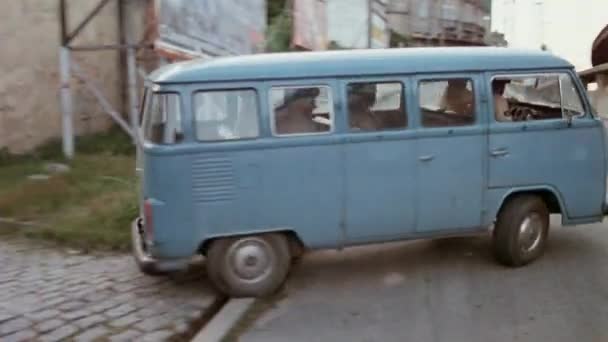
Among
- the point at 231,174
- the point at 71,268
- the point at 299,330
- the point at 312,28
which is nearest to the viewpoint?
the point at 299,330

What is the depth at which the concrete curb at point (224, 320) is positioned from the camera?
5.16 metres

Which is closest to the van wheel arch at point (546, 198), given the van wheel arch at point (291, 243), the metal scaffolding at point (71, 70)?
the van wheel arch at point (291, 243)

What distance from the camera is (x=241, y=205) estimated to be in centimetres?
577

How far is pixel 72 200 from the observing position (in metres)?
8.63

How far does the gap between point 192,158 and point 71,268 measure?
2.00 metres

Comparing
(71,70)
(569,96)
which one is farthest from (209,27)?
(569,96)

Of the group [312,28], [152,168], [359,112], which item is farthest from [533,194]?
[312,28]

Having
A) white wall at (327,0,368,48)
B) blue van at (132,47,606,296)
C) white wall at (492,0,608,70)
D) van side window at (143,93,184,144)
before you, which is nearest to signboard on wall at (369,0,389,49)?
white wall at (327,0,368,48)

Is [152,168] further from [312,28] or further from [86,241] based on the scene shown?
[312,28]

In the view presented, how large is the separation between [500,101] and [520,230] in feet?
4.00

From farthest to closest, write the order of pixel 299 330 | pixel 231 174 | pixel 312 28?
pixel 312 28 < pixel 231 174 < pixel 299 330

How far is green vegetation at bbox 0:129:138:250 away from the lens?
24.8 ft

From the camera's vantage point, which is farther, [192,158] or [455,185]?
[455,185]

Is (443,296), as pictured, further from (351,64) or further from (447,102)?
(351,64)
